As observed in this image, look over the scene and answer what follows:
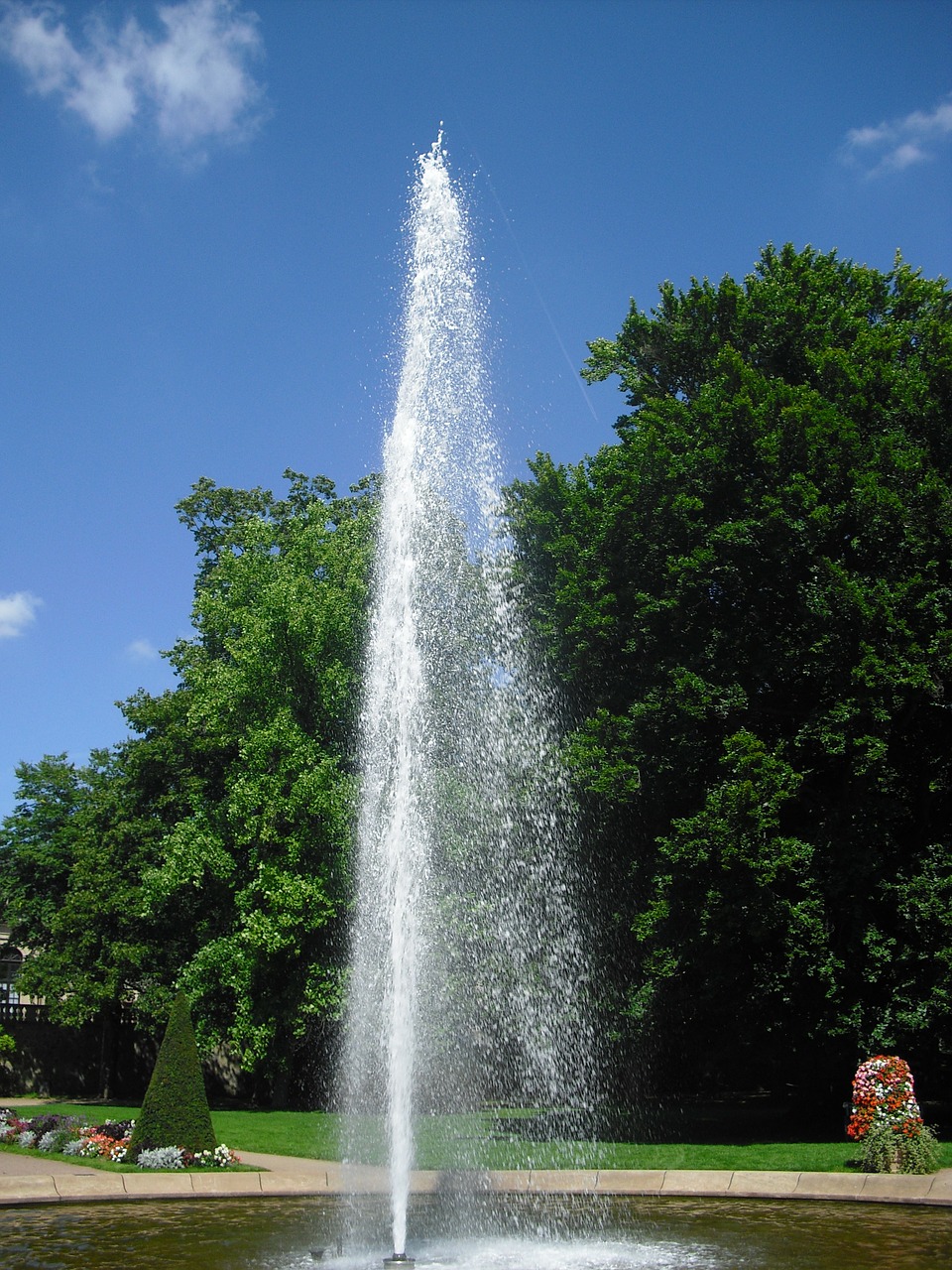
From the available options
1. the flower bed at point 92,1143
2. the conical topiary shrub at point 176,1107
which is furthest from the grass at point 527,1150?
the conical topiary shrub at point 176,1107

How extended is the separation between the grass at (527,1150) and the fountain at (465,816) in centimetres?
91

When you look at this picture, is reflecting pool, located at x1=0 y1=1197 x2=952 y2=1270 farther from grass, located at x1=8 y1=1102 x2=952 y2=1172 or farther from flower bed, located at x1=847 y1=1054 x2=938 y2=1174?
grass, located at x1=8 y1=1102 x2=952 y2=1172

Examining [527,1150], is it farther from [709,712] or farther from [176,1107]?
[709,712]

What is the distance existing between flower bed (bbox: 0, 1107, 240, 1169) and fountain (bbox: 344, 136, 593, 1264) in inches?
105

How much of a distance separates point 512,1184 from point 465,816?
34.5 feet

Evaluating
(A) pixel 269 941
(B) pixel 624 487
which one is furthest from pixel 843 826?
(A) pixel 269 941

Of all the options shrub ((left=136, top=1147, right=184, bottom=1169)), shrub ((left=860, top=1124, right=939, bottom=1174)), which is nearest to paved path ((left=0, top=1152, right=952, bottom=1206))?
shrub ((left=860, top=1124, right=939, bottom=1174))

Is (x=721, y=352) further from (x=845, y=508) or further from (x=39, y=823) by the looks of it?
(x=39, y=823)

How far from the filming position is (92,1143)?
17.8 metres

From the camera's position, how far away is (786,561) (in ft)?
74.9

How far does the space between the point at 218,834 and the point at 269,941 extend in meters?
4.90

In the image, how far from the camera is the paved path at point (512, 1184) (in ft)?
45.7

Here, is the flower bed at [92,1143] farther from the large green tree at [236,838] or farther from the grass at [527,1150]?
the large green tree at [236,838]

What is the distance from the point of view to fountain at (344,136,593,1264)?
18.1 m
